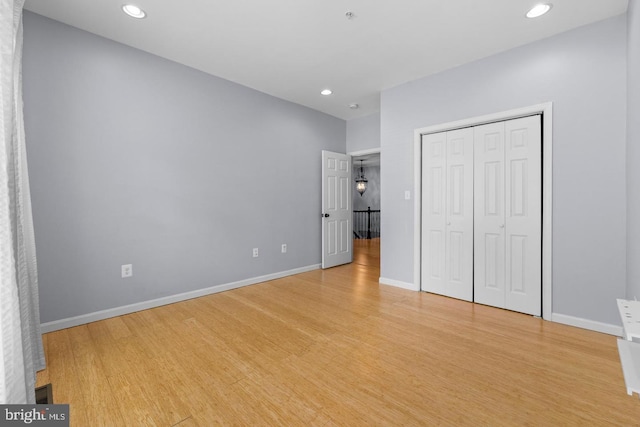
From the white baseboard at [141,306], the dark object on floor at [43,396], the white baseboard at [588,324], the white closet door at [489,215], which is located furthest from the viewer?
the white closet door at [489,215]

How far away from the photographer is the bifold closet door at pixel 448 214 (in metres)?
3.31

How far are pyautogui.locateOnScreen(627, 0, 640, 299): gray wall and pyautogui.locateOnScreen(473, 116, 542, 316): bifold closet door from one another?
24.9 inches

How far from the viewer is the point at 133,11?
2.40 m

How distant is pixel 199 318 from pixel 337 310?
1.46 meters

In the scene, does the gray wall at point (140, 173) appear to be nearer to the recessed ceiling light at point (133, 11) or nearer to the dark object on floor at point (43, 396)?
the recessed ceiling light at point (133, 11)

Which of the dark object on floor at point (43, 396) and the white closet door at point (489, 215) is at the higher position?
the white closet door at point (489, 215)

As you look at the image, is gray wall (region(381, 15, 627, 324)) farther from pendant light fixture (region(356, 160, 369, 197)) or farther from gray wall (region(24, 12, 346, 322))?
pendant light fixture (region(356, 160, 369, 197))

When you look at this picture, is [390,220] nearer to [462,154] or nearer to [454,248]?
[454,248]

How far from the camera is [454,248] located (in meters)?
3.43

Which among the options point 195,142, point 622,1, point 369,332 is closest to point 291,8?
point 195,142

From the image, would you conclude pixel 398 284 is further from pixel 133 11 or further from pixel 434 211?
pixel 133 11

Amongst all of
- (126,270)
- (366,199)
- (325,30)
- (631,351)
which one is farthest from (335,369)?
(366,199)

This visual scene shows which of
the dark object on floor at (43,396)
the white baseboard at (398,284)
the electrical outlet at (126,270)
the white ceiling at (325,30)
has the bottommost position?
the white baseboard at (398,284)

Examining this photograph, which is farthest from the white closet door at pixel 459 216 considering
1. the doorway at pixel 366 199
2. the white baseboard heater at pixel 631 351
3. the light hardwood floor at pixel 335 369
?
the doorway at pixel 366 199
